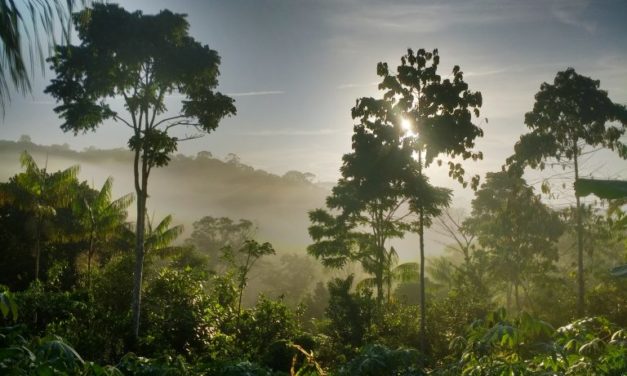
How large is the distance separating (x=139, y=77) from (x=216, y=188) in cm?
14508

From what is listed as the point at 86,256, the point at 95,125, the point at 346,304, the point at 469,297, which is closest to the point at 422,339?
the point at 346,304

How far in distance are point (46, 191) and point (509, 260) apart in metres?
23.7

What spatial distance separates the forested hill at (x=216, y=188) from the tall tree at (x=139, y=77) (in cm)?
12444

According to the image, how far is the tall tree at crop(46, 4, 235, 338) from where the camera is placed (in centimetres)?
1241

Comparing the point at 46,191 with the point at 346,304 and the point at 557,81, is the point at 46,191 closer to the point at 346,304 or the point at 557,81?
the point at 346,304

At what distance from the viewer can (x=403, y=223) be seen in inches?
763

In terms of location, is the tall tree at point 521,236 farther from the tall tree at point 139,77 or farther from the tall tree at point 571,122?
the tall tree at point 139,77

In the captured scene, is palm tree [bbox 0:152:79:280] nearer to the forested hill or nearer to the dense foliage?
the dense foliage

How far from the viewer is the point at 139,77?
44.1 ft

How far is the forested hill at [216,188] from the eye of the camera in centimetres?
14488

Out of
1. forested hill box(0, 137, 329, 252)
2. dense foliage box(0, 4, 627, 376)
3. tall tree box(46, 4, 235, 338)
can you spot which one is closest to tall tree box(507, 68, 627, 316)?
dense foliage box(0, 4, 627, 376)

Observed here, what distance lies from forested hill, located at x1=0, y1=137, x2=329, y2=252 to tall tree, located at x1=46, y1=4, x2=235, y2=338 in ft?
408

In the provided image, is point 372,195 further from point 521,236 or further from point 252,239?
point 521,236

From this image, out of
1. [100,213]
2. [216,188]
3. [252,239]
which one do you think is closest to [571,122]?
[252,239]
